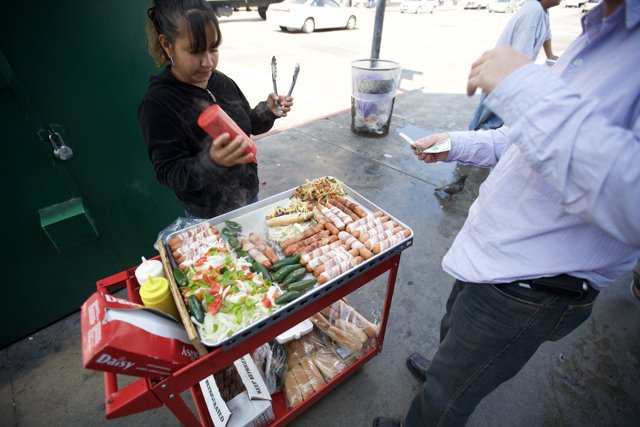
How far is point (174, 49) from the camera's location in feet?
5.48

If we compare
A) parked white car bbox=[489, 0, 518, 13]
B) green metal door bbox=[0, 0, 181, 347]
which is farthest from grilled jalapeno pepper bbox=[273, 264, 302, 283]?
parked white car bbox=[489, 0, 518, 13]

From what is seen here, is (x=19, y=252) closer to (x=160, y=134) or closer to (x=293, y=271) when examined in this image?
(x=160, y=134)

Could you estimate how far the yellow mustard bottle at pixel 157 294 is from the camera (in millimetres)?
1367

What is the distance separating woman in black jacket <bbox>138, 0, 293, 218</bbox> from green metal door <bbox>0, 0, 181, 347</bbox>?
85cm

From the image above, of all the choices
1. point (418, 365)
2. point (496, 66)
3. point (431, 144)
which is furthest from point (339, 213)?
point (418, 365)

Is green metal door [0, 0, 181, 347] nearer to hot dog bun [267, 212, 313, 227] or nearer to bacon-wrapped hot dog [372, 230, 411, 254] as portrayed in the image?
hot dog bun [267, 212, 313, 227]

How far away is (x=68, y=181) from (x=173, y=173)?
1.36 m

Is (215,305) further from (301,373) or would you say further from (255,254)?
(301,373)

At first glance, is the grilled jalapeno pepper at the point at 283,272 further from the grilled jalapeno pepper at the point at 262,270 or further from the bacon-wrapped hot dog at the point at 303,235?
the bacon-wrapped hot dog at the point at 303,235

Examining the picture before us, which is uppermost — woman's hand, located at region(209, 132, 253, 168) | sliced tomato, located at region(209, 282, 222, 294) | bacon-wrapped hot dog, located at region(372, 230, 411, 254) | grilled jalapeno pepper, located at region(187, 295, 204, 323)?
woman's hand, located at region(209, 132, 253, 168)

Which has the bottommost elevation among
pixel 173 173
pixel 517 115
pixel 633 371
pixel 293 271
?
pixel 633 371

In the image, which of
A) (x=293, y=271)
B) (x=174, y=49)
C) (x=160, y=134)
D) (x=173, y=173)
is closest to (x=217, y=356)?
(x=293, y=271)

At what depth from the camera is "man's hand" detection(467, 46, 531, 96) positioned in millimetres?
923

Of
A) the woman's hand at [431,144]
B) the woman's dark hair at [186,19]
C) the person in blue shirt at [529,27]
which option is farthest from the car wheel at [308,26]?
the woman's hand at [431,144]
